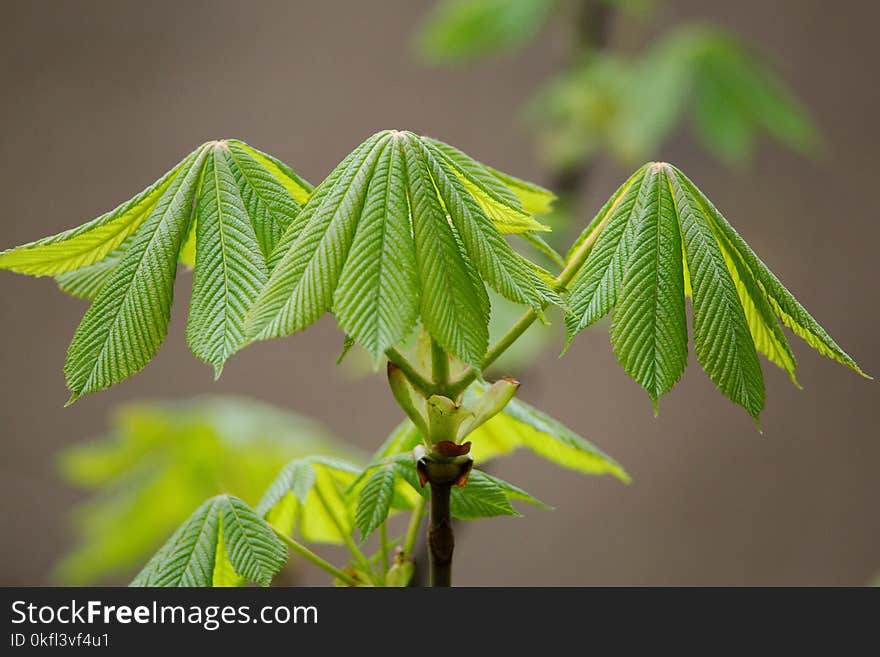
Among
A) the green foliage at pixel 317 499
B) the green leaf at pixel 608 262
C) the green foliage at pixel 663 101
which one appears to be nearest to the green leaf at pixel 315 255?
the green leaf at pixel 608 262

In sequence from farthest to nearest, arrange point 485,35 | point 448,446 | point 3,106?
point 3,106 → point 485,35 → point 448,446

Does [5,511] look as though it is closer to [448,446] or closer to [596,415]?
[596,415]

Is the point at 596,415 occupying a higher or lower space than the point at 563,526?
higher

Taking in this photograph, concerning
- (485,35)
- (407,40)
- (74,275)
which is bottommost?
(74,275)

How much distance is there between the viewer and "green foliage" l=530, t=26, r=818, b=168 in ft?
5.06

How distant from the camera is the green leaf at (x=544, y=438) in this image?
1.98ft

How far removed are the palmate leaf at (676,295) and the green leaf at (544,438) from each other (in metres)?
0.15

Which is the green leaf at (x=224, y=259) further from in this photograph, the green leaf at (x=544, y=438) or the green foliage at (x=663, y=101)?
the green foliage at (x=663, y=101)

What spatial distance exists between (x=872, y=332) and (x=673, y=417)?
0.57 meters

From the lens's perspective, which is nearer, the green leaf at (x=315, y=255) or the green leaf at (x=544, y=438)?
the green leaf at (x=315, y=255)

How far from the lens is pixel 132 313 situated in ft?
1.47

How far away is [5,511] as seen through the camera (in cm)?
268

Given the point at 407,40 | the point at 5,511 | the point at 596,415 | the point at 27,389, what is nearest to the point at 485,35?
the point at 407,40

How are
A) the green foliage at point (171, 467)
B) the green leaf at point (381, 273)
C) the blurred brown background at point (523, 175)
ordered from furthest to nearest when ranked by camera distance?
the blurred brown background at point (523, 175), the green foliage at point (171, 467), the green leaf at point (381, 273)
